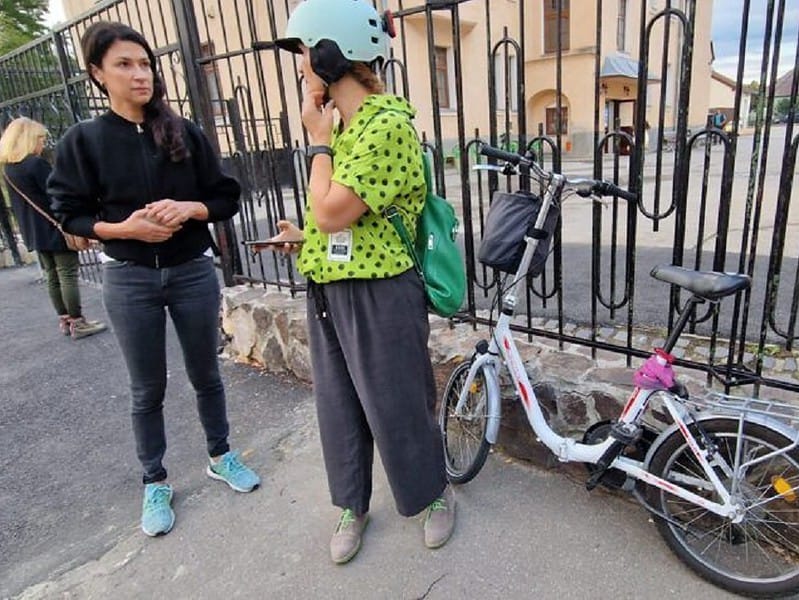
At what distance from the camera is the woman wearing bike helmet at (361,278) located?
5.75 ft

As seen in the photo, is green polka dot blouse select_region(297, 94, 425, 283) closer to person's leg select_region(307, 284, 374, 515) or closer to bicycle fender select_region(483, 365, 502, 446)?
person's leg select_region(307, 284, 374, 515)

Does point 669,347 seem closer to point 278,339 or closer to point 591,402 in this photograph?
point 591,402

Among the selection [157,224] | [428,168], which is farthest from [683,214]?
[157,224]

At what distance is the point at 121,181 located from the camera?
227 centimetres

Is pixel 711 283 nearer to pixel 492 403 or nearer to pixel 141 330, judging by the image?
pixel 492 403

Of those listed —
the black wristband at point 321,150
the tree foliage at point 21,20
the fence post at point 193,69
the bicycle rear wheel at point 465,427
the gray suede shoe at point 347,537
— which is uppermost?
the tree foliage at point 21,20

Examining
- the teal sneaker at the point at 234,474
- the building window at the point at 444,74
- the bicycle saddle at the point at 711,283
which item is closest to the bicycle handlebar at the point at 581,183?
the bicycle saddle at the point at 711,283

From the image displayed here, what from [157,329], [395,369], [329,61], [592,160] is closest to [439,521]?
[395,369]

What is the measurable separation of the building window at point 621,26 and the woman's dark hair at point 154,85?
18.4 metres

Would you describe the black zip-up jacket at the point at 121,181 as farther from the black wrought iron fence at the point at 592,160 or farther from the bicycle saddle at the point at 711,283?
the bicycle saddle at the point at 711,283

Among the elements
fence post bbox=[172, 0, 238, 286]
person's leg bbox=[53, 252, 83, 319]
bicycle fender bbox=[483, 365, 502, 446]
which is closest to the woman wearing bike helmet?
bicycle fender bbox=[483, 365, 502, 446]

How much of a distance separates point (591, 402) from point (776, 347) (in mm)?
1150

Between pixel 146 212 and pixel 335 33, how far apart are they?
105 centimetres

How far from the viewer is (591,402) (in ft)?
8.11
